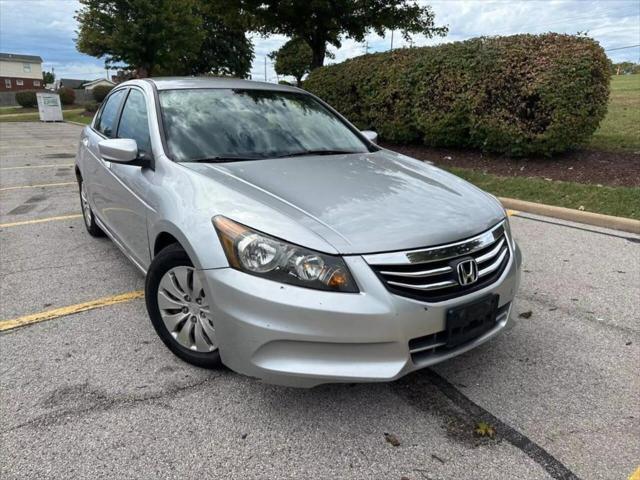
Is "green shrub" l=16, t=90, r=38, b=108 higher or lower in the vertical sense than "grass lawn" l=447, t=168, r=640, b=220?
higher

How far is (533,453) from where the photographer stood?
2.12 metres

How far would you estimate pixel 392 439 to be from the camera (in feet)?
7.22

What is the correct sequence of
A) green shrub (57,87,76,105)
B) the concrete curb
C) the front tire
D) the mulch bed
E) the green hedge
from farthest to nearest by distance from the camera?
green shrub (57,87,76,105) → the green hedge → the mulch bed → the concrete curb → the front tire

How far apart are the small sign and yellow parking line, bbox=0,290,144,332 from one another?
26613 millimetres

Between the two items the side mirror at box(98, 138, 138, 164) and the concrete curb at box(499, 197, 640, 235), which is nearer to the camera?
the side mirror at box(98, 138, 138, 164)

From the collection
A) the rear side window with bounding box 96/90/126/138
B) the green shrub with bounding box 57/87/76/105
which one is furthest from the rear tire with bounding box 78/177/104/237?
the green shrub with bounding box 57/87/76/105

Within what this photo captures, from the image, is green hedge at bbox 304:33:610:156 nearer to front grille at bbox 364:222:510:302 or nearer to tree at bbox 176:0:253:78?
front grille at bbox 364:222:510:302

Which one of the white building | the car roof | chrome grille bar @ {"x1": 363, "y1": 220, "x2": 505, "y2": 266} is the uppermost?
the white building

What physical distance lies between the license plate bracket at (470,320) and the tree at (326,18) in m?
10.00

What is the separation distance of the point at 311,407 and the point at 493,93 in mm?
7018

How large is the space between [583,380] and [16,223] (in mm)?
5941

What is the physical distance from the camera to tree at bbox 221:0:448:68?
1127 cm

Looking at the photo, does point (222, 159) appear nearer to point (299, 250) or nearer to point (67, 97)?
point (299, 250)

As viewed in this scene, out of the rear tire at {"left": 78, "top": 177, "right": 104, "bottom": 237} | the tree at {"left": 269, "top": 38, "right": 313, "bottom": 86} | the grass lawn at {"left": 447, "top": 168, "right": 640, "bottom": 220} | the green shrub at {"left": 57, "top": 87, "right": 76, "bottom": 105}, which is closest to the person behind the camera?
the rear tire at {"left": 78, "top": 177, "right": 104, "bottom": 237}
